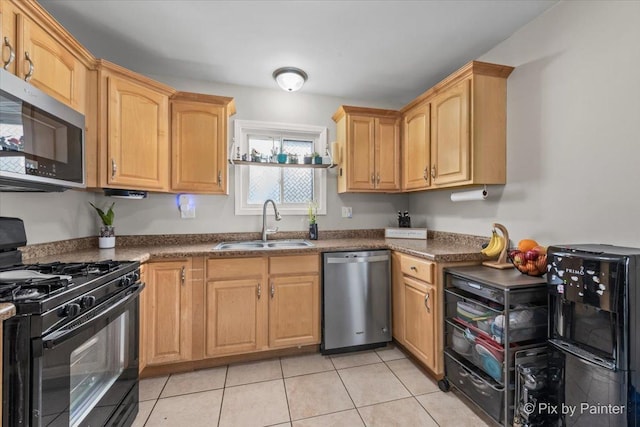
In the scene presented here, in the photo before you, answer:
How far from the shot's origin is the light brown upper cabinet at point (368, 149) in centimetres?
279

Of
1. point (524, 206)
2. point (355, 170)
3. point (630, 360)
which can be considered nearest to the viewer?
point (630, 360)

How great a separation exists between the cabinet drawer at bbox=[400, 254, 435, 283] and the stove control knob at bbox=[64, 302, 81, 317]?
1959mm

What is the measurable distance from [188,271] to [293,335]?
3.23 feet

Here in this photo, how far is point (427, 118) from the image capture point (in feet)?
8.09

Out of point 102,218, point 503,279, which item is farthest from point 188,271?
point 503,279

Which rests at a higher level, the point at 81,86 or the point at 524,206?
the point at 81,86

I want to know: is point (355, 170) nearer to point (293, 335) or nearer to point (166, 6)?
point (293, 335)

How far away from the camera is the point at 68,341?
1070 millimetres

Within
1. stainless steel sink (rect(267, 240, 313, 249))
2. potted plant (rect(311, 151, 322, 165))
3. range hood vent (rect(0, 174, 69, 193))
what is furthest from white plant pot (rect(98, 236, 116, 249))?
potted plant (rect(311, 151, 322, 165))

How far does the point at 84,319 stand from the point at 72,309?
0.09m

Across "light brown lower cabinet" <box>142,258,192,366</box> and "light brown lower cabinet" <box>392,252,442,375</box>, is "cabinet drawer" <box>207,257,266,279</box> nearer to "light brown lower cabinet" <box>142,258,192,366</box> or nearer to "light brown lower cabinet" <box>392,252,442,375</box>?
"light brown lower cabinet" <box>142,258,192,366</box>

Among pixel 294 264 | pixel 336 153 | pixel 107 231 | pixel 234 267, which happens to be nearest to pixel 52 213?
pixel 107 231

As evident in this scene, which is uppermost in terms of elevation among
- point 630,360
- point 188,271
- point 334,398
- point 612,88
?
point 612,88

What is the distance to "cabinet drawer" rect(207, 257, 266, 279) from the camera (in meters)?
2.13
